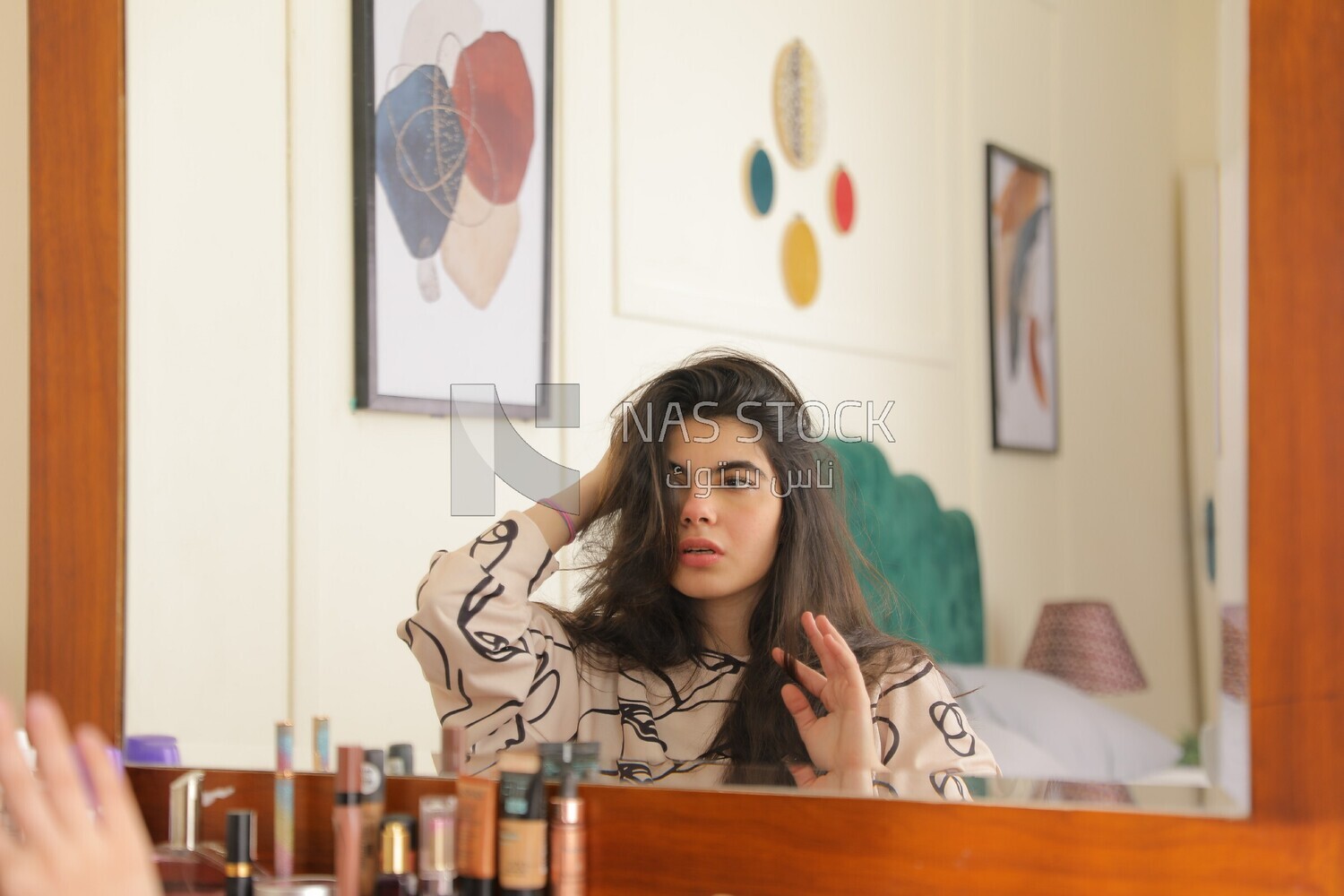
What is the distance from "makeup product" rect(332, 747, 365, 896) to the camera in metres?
0.85

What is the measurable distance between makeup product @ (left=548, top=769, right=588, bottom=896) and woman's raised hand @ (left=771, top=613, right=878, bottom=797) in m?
0.14

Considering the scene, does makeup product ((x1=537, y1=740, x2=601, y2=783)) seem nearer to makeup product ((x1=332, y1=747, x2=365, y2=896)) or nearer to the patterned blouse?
the patterned blouse

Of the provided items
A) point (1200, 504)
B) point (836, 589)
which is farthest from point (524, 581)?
point (1200, 504)

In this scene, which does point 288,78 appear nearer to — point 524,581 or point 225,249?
point 225,249

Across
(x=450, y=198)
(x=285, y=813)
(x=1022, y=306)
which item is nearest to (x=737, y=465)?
(x=1022, y=306)

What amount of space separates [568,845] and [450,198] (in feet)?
1.57

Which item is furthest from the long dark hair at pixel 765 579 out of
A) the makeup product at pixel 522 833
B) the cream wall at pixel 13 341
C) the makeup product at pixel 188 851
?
the cream wall at pixel 13 341

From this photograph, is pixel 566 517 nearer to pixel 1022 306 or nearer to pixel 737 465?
pixel 737 465

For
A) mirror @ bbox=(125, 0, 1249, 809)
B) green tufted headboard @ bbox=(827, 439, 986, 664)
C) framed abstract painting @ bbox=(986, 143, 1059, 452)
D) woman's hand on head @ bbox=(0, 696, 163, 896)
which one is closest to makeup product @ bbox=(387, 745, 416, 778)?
mirror @ bbox=(125, 0, 1249, 809)

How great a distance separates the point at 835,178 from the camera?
2.68 feet

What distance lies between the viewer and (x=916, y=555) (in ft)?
2.52

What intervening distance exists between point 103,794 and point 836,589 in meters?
0.44

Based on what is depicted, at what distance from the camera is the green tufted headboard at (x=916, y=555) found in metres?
0.75

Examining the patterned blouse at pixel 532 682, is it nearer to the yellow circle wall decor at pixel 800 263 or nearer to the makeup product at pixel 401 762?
the makeup product at pixel 401 762
